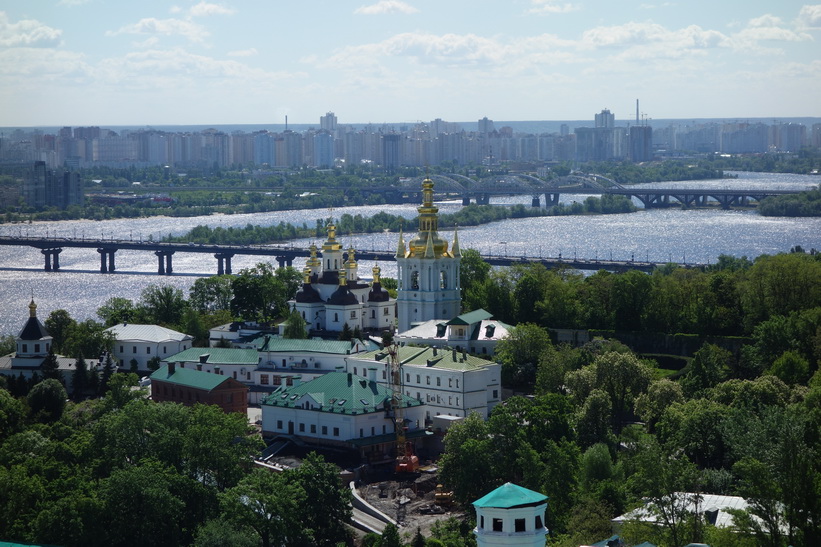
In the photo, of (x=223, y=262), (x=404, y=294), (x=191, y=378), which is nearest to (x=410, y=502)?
(x=191, y=378)

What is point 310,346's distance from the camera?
1230 inches

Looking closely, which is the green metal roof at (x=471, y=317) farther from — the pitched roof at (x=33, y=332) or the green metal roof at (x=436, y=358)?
the pitched roof at (x=33, y=332)

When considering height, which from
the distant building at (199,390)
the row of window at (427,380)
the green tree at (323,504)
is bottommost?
the green tree at (323,504)

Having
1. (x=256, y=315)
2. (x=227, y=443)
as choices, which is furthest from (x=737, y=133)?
(x=227, y=443)

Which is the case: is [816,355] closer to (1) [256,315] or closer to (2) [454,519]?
(2) [454,519]

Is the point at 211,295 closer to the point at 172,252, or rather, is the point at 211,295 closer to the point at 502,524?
the point at 172,252

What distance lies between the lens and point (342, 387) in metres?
27.4

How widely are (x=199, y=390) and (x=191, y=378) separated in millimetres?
551

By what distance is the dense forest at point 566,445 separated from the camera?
60.4 feet

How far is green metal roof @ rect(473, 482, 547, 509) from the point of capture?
14.5 metres

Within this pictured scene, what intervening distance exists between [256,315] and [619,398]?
11.6 metres

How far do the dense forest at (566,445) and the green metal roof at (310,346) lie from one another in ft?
8.70

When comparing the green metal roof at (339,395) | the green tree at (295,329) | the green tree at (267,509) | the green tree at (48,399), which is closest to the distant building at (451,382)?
the green metal roof at (339,395)

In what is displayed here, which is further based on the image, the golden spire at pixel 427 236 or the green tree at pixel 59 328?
the green tree at pixel 59 328
